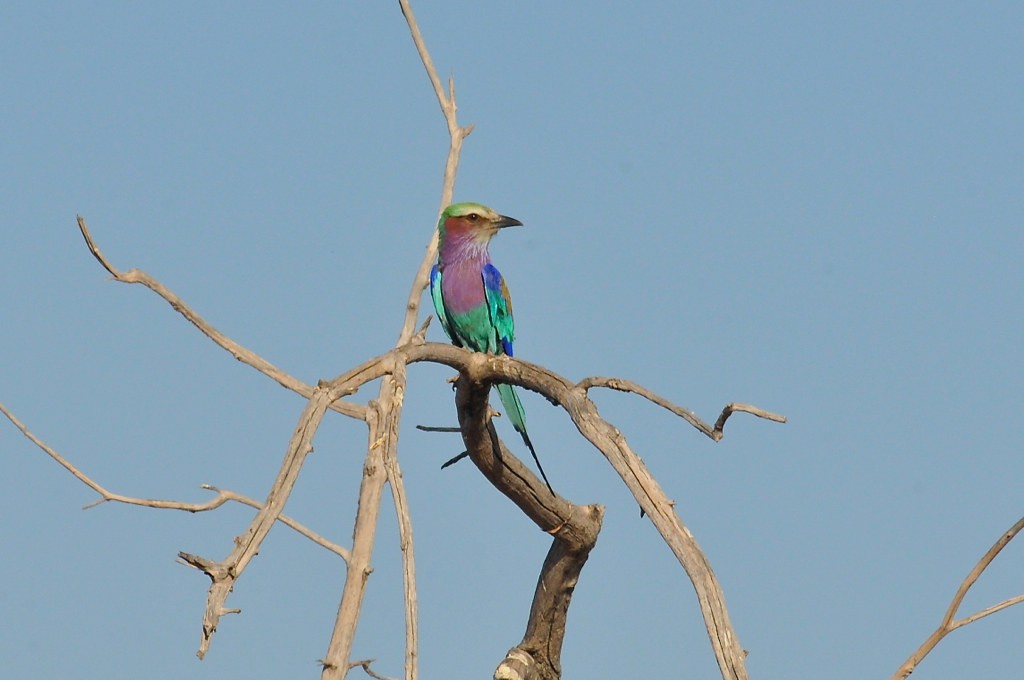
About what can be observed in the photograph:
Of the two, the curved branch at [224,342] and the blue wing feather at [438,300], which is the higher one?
the blue wing feather at [438,300]

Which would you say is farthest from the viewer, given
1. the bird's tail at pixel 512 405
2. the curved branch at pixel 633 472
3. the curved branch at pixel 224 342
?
the bird's tail at pixel 512 405

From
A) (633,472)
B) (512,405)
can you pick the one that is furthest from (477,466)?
(633,472)

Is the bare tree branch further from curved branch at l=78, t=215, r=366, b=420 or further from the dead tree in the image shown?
curved branch at l=78, t=215, r=366, b=420

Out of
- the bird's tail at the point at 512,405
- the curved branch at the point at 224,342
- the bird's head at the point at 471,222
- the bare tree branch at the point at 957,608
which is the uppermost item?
the bird's head at the point at 471,222

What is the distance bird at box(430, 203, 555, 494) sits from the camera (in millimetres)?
6848

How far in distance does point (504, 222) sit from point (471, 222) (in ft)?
0.57

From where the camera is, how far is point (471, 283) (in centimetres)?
688

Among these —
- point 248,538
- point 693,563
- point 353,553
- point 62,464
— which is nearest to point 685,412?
point 693,563

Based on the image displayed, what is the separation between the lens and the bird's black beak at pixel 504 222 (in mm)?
6973

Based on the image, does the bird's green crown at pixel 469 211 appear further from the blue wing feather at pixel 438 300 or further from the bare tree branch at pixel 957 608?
the bare tree branch at pixel 957 608

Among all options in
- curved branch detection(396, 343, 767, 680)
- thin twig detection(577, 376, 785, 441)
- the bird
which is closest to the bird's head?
the bird

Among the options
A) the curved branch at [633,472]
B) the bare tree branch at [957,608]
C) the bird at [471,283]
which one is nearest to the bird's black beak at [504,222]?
Answer: the bird at [471,283]

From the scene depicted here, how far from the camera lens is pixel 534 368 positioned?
434 cm

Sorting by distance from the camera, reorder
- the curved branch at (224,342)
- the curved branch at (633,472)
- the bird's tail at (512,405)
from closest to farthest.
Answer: the curved branch at (633,472) → the curved branch at (224,342) → the bird's tail at (512,405)
